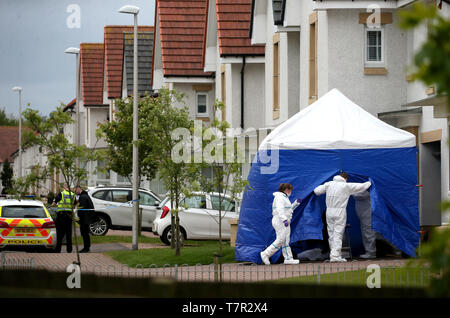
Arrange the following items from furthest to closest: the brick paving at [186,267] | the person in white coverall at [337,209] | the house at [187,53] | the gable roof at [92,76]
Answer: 1. the gable roof at [92,76]
2. the house at [187,53]
3. the person in white coverall at [337,209]
4. the brick paving at [186,267]

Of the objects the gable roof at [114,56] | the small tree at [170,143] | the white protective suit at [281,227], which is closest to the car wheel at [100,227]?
the small tree at [170,143]

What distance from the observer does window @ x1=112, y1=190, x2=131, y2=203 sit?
31344 millimetres

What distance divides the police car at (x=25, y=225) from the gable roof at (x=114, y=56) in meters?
28.5

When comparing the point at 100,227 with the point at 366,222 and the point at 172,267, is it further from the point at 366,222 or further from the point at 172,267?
the point at 366,222

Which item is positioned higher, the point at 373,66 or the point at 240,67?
the point at 240,67

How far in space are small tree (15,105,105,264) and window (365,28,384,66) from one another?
7846 mm

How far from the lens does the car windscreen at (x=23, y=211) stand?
77.7 ft

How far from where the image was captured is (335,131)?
61.7 feet

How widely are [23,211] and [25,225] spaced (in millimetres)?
615

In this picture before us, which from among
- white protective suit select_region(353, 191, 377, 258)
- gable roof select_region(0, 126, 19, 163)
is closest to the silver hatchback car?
white protective suit select_region(353, 191, 377, 258)

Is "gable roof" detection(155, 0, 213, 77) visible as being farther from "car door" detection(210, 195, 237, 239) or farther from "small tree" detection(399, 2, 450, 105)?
"small tree" detection(399, 2, 450, 105)

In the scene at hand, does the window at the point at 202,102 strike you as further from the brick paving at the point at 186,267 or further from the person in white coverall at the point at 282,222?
the person in white coverall at the point at 282,222

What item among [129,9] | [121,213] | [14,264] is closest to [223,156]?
[14,264]
